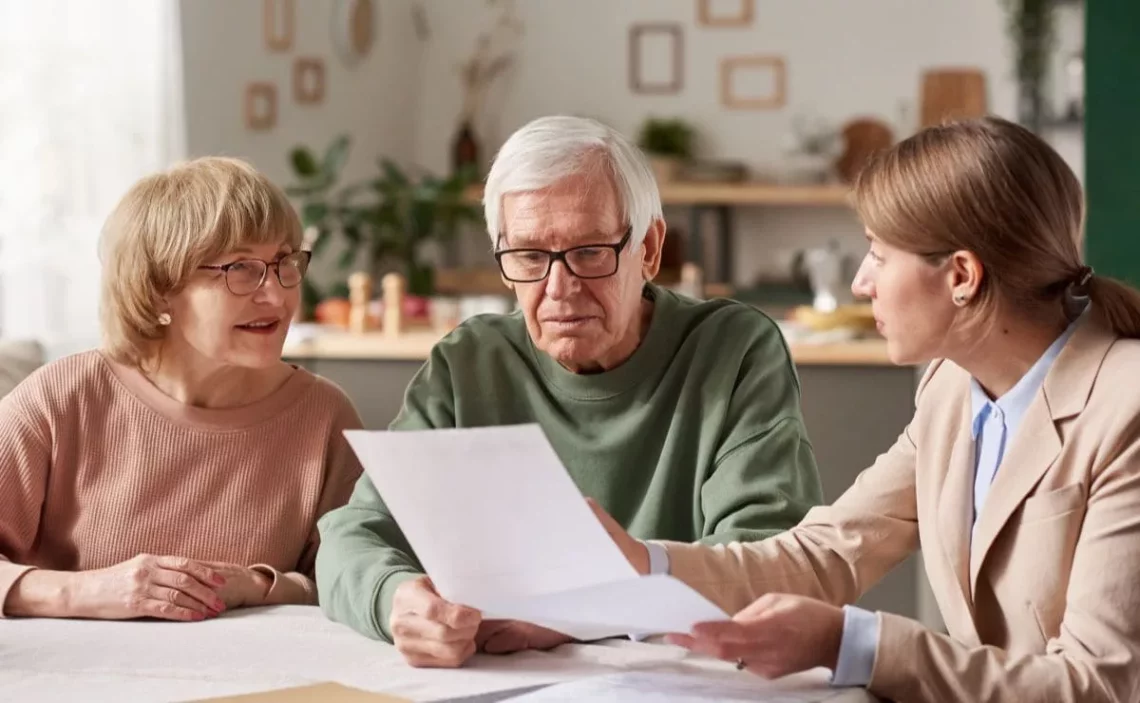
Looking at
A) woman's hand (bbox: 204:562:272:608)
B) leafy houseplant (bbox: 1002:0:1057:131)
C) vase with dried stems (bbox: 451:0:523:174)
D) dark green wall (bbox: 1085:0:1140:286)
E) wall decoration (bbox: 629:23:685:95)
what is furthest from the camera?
vase with dried stems (bbox: 451:0:523:174)

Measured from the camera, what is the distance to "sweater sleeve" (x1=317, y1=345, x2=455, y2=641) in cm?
165

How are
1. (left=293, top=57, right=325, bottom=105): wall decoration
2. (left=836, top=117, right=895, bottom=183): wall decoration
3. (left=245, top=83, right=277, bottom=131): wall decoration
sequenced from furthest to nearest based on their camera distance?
(left=836, top=117, right=895, bottom=183): wall decoration → (left=293, top=57, right=325, bottom=105): wall decoration → (left=245, top=83, right=277, bottom=131): wall decoration

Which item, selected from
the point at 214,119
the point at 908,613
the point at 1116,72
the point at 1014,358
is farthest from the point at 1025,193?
the point at 214,119

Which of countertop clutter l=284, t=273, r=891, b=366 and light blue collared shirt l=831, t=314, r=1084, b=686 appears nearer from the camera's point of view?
light blue collared shirt l=831, t=314, r=1084, b=686

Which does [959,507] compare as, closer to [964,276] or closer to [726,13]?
[964,276]

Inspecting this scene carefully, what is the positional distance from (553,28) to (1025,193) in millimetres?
6395

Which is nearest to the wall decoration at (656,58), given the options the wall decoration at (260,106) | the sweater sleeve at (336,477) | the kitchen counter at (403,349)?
the wall decoration at (260,106)

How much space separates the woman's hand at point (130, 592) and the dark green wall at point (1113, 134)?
372 cm

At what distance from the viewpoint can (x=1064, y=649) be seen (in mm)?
1374

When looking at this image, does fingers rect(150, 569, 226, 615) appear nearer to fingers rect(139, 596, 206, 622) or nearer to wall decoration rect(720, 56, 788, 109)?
fingers rect(139, 596, 206, 622)

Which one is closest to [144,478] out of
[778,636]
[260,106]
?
[778,636]

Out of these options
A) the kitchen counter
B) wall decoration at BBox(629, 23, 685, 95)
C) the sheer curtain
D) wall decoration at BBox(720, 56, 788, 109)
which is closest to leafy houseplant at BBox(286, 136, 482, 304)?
the sheer curtain

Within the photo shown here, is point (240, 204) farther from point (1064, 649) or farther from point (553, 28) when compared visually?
point (553, 28)

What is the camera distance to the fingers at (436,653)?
59.4 inches
